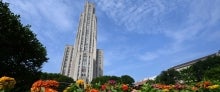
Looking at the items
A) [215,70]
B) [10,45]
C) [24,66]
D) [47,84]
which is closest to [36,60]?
[24,66]

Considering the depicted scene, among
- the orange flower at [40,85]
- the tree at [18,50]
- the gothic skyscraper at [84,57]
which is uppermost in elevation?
the gothic skyscraper at [84,57]

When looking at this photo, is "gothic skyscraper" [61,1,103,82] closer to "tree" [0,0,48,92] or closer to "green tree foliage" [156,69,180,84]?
"green tree foliage" [156,69,180,84]

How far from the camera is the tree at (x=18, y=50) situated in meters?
28.8

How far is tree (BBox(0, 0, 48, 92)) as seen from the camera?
28.8 meters

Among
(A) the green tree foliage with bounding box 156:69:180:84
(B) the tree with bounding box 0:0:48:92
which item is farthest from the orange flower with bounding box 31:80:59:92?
(A) the green tree foliage with bounding box 156:69:180:84

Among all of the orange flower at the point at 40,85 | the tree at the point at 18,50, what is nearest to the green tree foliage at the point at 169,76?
the tree at the point at 18,50

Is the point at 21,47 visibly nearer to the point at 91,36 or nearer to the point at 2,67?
the point at 2,67

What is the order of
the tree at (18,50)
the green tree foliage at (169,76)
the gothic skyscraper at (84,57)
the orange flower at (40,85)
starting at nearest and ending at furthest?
the orange flower at (40,85)
the tree at (18,50)
the green tree foliage at (169,76)
the gothic skyscraper at (84,57)

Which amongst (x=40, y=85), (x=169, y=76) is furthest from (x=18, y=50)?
(x=169, y=76)

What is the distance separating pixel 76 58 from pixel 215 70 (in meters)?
136

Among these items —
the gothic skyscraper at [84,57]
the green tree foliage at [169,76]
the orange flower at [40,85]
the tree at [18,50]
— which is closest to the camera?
the orange flower at [40,85]

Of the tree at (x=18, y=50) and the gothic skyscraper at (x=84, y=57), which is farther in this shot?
the gothic skyscraper at (x=84, y=57)

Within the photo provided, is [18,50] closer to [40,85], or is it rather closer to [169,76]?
[40,85]

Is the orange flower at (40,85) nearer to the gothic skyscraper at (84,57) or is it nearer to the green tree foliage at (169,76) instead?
the green tree foliage at (169,76)
